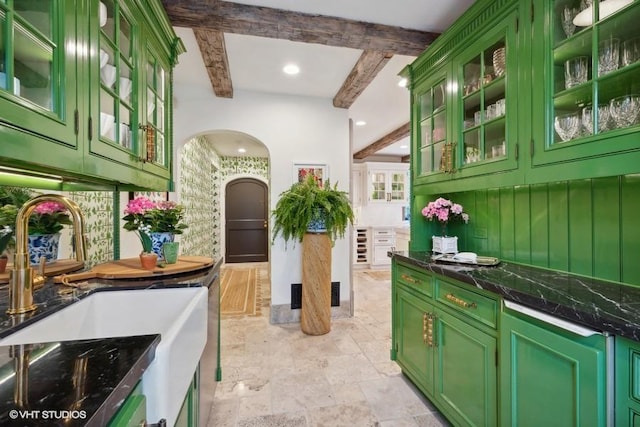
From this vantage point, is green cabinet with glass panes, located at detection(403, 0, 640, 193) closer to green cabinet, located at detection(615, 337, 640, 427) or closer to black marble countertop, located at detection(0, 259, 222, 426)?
green cabinet, located at detection(615, 337, 640, 427)

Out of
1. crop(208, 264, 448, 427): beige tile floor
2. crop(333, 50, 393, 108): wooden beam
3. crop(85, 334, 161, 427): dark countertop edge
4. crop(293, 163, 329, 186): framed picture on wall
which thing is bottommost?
crop(208, 264, 448, 427): beige tile floor

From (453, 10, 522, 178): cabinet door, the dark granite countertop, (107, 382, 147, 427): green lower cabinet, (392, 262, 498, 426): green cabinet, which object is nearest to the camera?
the dark granite countertop

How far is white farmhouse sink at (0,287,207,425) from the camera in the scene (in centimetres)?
74

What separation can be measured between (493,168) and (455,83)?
2.19 ft

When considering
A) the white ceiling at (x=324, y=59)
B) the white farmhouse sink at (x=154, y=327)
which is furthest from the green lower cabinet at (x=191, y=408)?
the white ceiling at (x=324, y=59)

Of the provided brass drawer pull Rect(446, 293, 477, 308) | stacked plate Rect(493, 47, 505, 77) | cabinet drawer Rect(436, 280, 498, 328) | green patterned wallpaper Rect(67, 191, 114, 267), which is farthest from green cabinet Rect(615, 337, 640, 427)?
green patterned wallpaper Rect(67, 191, 114, 267)

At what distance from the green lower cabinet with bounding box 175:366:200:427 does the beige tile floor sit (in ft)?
1.85

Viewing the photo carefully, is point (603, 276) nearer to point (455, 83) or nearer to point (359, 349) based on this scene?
point (455, 83)

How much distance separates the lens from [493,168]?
5.30ft

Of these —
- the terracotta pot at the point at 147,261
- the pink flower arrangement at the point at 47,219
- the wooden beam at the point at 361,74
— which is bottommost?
the terracotta pot at the point at 147,261

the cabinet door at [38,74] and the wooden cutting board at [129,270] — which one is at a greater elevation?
the cabinet door at [38,74]

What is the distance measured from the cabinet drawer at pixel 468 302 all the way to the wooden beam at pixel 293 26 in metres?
1.75

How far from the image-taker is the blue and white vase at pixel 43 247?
4.60 ft

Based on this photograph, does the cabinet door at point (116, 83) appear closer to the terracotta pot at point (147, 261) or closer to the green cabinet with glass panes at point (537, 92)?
the terracotta pot at point (147, 261)
